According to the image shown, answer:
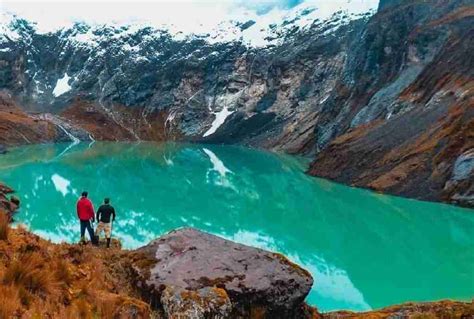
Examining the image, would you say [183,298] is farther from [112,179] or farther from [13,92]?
[13,92]

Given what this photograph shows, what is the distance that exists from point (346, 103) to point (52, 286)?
4778 inches

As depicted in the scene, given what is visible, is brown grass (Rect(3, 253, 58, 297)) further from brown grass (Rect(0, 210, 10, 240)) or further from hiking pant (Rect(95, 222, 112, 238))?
hiking pant (Rect(95, 222, 112, 238))

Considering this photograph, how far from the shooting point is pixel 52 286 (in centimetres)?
817

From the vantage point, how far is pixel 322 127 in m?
125

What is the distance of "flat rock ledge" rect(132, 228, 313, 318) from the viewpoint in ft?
30.5

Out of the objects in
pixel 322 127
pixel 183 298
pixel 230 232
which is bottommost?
pixel 183 298

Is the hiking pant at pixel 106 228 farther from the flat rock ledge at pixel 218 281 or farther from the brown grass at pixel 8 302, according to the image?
the brown grass at pixel 8 302

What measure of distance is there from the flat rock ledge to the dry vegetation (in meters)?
0.65

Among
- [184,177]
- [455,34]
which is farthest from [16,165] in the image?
[455,34]

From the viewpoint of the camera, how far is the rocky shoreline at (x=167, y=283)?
780cm

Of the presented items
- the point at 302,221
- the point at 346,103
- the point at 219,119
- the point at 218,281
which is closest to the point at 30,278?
the point at 218,281

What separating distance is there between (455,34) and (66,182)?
71991mm

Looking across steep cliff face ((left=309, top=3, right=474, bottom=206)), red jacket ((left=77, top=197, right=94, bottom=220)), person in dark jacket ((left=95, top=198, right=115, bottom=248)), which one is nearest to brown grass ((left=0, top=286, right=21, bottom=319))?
person in dark jacket ((left=95, top=198, right=115, bottom=248))

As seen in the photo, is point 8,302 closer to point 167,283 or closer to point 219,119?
point 167,283
